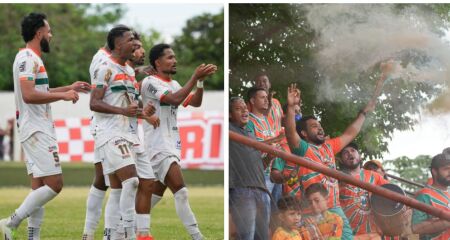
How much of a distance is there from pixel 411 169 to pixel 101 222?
3284mm

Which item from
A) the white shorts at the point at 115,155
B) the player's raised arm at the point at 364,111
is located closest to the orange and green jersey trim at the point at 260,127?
the player's raised arm at the point at 364,111

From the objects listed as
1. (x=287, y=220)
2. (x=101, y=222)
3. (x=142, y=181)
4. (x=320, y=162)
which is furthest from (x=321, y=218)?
(x=101, y=222)

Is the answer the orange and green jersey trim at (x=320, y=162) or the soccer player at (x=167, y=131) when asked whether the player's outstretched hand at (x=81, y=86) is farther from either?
the orange and green jersey trim at (x=320, y=162)

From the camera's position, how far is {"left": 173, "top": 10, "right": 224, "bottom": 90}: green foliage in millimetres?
23969

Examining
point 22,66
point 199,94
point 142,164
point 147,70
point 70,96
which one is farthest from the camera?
point 147,70

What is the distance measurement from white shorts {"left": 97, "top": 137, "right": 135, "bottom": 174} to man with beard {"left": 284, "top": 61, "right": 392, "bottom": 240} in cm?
109

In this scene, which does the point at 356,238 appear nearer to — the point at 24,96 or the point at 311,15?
the point at 311,15

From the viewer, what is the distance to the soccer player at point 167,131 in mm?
Answer: 6605

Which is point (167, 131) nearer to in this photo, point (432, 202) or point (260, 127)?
point (260, 127)

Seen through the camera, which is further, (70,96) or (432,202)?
(432,202)

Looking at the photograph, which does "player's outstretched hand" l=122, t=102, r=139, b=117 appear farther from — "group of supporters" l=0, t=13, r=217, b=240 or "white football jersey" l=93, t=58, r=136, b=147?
"white football jersey" l=93, t=58, r=136, b=147

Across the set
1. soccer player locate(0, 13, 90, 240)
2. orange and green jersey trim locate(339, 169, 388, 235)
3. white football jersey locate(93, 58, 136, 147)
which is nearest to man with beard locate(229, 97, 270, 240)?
orange and green jersey trim locate(339, 169, 388, 235)

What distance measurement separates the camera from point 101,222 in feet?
29.5

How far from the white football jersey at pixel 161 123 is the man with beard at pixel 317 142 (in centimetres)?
75
